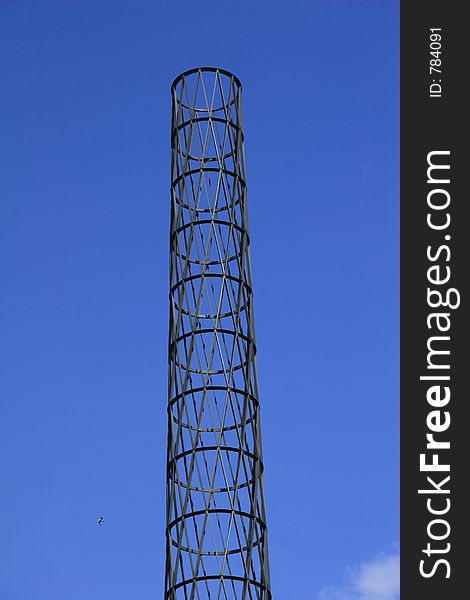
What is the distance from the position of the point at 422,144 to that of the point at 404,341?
591cm

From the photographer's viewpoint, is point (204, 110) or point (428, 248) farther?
point (204, 110)

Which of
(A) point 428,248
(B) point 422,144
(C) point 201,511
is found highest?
(B) point 422,144

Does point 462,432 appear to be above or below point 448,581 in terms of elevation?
above

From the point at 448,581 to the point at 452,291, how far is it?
7828 mm

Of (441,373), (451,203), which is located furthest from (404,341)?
(451,203)

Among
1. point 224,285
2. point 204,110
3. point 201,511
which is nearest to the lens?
point 201,511

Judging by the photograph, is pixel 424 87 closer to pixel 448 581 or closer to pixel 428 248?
pixel 428 248

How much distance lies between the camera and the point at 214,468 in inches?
1492

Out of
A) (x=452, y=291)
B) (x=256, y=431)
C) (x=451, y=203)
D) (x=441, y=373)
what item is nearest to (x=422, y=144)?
(x=451, y=203)

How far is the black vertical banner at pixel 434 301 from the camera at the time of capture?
31266mm

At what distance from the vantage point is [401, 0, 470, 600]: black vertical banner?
3127cm

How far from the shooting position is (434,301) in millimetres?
33500

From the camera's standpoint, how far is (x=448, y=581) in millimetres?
30875

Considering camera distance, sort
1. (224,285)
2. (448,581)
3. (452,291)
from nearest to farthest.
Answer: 1. (448,581)
2. (452,291)
3. (224,285)
